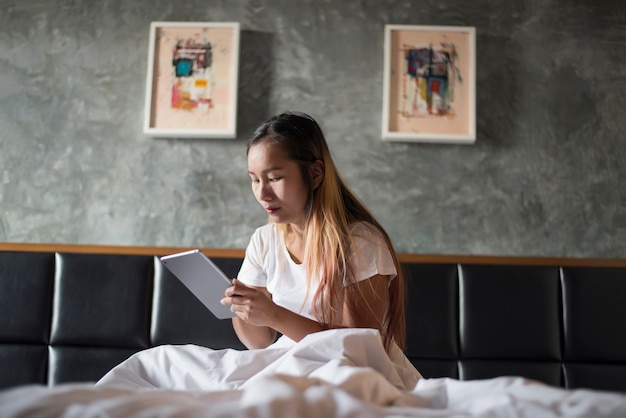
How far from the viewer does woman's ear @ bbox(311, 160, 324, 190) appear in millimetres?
1770

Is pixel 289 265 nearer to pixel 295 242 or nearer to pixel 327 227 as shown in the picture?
pixel 295 242

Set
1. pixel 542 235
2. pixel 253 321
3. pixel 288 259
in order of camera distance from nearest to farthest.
Answer: pixel 253 321 < pixel 288 259 < pixel 542 235

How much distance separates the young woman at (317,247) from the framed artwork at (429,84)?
1.90 feet

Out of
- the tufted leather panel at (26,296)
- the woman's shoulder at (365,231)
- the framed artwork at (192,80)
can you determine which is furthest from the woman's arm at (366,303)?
the tufted leather panel at (26,296)

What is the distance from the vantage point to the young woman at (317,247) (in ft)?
5.48

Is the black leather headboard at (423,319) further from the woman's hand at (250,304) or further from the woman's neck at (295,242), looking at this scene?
the woman's hand at (250,304)

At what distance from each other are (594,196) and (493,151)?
38 centimetres

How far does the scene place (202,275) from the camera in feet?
5.16

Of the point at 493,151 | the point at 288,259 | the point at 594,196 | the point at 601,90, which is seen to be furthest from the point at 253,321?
the point at 601,90

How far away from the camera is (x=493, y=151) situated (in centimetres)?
230

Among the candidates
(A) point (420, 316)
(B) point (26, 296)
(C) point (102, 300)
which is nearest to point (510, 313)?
(A) point (420, 316)

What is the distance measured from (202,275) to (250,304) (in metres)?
0.14

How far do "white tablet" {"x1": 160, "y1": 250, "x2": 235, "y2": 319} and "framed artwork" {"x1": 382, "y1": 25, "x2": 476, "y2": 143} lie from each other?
95 cm

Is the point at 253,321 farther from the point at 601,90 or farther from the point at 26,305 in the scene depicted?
the point at 601,90
